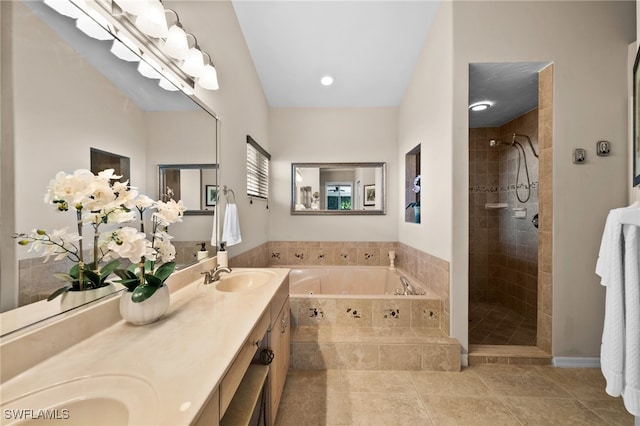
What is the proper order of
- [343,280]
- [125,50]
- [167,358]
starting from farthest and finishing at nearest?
[343,280]
[125,50]
[167,358]

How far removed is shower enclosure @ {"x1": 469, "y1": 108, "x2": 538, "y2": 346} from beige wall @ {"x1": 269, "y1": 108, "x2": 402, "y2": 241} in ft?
3.74

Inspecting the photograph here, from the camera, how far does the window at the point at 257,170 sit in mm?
2508

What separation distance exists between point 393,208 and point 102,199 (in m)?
2.96

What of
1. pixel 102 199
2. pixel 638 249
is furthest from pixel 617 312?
pixel 102 199

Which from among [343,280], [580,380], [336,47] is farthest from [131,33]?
[580,380]

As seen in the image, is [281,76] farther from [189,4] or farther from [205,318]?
[205,318]

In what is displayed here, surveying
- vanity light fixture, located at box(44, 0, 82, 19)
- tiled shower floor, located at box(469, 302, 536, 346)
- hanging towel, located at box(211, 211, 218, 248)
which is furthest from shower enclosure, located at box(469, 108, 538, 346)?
vanity light fixture, located at box(44, 0, 82, 19)

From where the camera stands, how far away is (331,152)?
10.6 ft

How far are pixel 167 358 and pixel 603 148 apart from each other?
2894 mm

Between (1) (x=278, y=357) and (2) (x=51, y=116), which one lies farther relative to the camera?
(1) (x=278, y=357)

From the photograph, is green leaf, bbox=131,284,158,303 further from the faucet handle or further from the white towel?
the white towel

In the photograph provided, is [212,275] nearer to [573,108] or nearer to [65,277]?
[65,277]

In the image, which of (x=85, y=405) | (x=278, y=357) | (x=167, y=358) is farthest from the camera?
(x=278, y=357)

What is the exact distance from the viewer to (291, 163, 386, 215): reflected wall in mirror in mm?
3215
